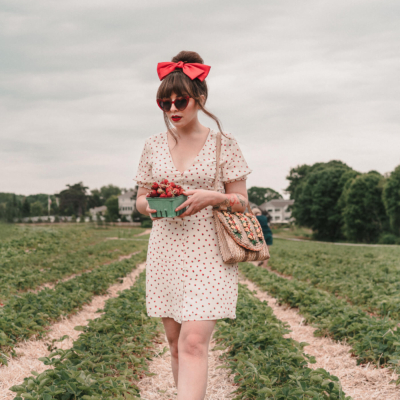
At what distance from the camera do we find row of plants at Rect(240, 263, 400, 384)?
4.11 meters

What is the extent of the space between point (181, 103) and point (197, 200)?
59cm

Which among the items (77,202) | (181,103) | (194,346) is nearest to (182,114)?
(181,103)

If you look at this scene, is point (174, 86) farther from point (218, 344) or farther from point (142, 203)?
point (218, 344)

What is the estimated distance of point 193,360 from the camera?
7.19 ft

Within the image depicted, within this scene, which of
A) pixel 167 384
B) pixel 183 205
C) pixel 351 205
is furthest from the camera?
pixel 351 205

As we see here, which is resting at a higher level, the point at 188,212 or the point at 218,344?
the point at 188,212

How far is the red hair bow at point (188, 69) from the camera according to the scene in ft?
7.75

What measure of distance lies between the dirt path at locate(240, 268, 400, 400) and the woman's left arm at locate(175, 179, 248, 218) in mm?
2166

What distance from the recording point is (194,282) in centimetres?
230

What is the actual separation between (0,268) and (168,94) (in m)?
7.97

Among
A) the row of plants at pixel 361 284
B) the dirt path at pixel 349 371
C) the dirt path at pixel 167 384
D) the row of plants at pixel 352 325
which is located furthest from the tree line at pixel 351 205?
the dirt path at pixel 167 384

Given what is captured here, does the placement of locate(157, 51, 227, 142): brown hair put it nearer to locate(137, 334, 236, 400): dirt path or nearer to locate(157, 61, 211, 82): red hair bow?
locate(157, 61, 211, 82): red hair bow

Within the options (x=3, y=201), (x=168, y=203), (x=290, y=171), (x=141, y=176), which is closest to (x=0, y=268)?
(x=141, y=176)

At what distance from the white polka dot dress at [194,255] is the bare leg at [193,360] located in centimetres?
6
